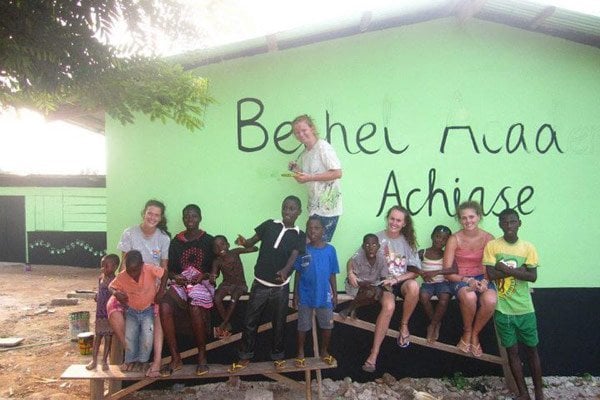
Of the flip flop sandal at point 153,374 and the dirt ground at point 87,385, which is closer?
the flip flop sandal at point 153,374

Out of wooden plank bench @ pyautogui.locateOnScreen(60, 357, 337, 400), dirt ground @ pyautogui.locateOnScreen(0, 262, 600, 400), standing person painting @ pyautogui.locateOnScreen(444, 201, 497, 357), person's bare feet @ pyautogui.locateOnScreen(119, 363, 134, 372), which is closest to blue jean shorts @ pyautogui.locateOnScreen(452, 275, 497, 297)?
standing person painting @ pyautogui.locateOnScreen(444, 201, 497, 357)

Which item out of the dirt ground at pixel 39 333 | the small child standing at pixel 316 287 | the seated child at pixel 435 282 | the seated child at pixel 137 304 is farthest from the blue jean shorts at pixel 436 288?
the dirt ground at pixel 39 333

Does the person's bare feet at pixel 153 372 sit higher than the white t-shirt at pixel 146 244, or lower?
lower

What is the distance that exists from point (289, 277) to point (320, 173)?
3.36 feet

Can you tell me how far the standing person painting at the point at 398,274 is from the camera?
4.15 metres

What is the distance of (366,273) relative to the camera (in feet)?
13.8

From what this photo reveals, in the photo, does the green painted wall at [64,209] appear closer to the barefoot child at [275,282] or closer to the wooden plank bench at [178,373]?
the wooden plank bench at [178,373]

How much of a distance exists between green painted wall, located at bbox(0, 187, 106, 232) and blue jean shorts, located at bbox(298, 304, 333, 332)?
11162 mm

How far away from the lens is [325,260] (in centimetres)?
398

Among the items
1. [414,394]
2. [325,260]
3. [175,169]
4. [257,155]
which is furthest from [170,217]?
[414,394]

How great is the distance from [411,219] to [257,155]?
5.76ft

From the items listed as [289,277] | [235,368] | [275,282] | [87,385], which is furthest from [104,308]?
[289,277]

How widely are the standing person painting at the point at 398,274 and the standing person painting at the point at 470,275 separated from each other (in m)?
0.36

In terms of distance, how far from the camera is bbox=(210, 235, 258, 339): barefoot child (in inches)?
159
